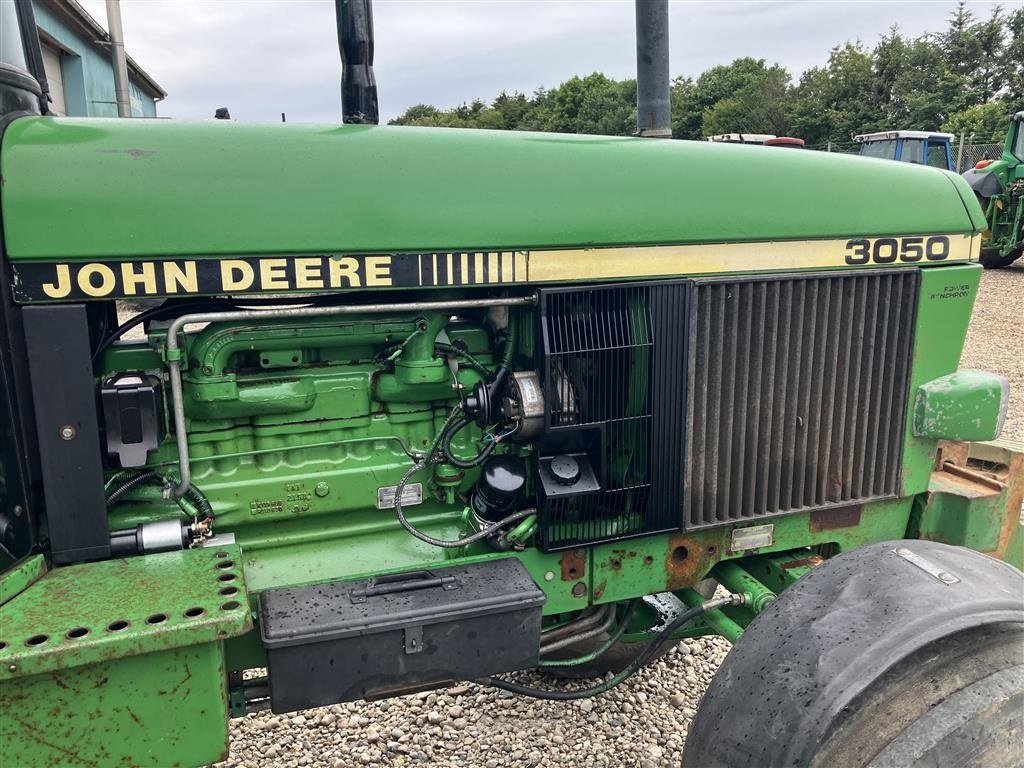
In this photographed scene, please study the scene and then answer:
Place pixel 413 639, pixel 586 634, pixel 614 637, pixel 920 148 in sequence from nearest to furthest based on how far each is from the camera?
pixel 413 639
pixel 586 634
pixel 614 637
pixel 920 148

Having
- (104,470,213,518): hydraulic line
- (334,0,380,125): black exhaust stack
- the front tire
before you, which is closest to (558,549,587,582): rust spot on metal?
(104,470,213,518): hydraulic line

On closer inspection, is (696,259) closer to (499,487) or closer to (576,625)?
(499,487)

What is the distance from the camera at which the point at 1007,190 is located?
14.2 m

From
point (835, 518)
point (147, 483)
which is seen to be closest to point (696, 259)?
point (835, 518)

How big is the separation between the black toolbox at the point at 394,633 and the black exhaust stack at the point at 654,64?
183 centimetres

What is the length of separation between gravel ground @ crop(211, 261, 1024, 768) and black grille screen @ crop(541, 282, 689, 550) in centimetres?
103

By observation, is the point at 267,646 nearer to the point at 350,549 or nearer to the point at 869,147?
the point at 350,549

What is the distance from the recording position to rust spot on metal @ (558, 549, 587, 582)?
8.36 feet

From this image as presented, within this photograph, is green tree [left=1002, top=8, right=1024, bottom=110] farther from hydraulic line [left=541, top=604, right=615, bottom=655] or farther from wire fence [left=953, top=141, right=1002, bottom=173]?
hydraulic line [left=541, top=604, right=615, bottom=655]

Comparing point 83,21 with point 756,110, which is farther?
point 756,110

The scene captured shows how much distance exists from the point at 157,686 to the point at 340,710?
154 centimetres

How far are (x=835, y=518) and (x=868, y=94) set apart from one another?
3928cm

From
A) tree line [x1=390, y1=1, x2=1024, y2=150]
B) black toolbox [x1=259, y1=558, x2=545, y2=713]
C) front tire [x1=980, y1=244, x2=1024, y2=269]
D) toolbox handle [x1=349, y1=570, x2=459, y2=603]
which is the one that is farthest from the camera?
tree line [x1=390, y1=1, x2=1024, y2=150]

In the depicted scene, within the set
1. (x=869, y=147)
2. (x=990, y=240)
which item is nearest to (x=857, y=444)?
(x=990, y=240)
